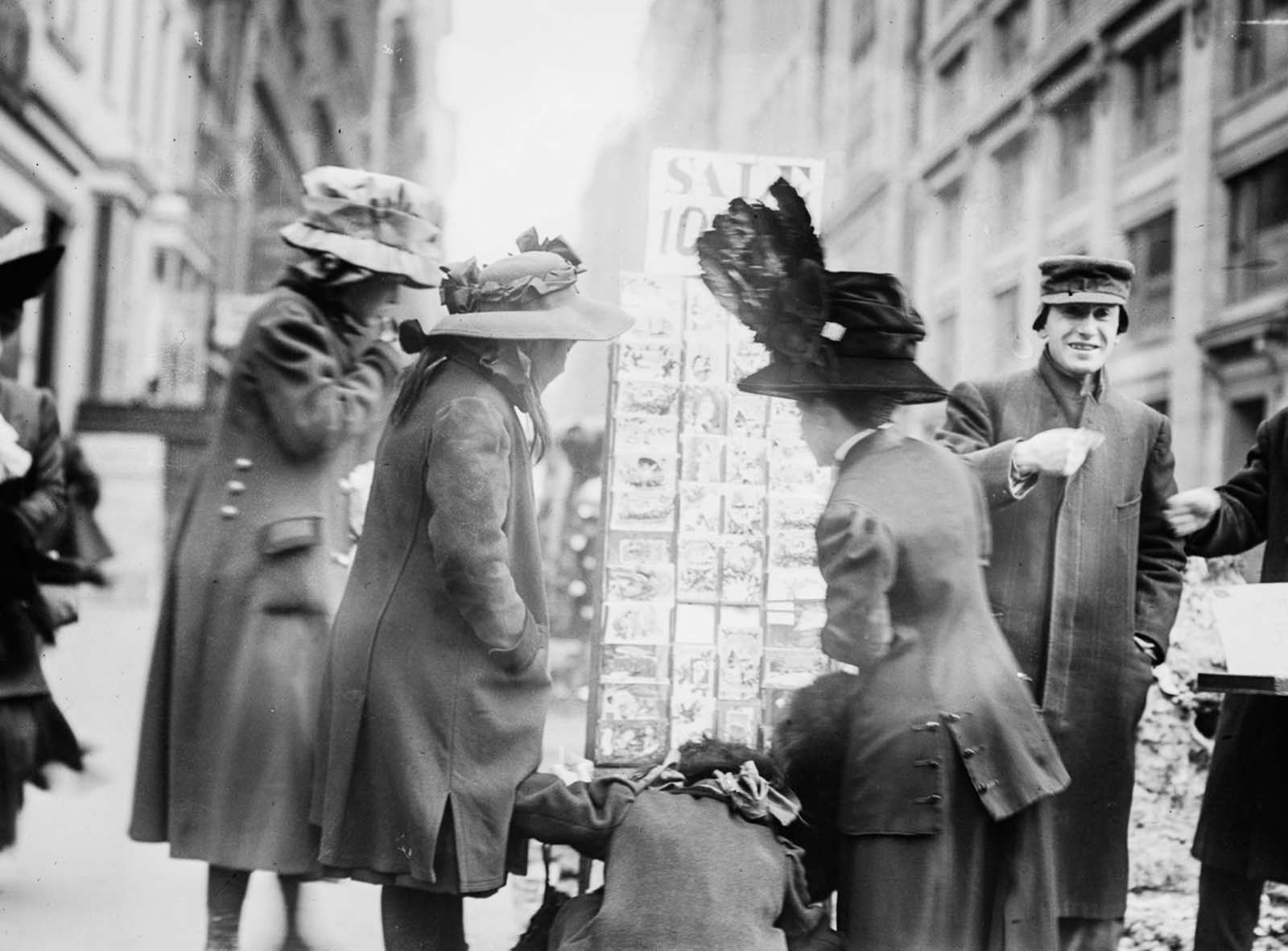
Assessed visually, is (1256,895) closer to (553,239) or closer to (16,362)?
(553,239)

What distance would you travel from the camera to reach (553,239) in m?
3.47

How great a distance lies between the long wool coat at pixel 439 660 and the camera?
2.95 metres

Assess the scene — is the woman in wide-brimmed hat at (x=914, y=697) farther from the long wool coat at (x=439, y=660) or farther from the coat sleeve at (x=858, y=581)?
the long wool coat at (x=439, y=660)

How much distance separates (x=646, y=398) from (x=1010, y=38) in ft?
10.5

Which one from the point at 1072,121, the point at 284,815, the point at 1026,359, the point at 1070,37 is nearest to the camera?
the point at 284,815

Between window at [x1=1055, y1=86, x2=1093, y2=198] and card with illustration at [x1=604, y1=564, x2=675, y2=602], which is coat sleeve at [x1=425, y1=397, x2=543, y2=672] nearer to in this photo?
card with illustration at [x1=604, y1=564, x2=675, y2=602]

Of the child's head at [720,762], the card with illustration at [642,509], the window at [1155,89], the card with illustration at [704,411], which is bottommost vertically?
A: the child's head at [720,762]

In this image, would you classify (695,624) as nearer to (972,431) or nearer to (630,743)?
(630,743)

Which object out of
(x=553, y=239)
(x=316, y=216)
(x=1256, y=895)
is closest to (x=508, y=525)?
(x=553, y=239)

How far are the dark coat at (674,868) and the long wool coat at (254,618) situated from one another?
2.40 feet

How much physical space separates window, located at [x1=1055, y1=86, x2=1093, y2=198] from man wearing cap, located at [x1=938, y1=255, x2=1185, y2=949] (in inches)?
169

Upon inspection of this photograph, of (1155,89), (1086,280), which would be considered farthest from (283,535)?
(1155,89)

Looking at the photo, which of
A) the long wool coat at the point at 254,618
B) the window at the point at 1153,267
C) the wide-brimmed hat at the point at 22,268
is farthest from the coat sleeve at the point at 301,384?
the window at the point at 1153,267

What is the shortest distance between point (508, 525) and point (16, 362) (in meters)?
5.64
